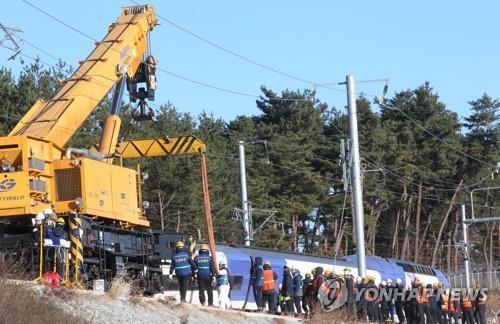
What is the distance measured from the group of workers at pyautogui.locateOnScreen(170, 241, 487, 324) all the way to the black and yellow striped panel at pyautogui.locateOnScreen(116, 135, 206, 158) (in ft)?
12.4

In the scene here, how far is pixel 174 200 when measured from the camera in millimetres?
63500

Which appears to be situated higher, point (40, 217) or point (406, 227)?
point (40, 217)

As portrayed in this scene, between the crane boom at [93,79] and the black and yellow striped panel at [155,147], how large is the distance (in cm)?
282

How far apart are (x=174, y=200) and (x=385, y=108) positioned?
86.3ft

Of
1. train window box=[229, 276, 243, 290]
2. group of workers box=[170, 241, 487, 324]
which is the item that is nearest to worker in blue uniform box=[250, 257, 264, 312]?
group of workers box=[170, 241, 487, 324]

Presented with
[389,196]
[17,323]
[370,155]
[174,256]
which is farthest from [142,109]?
[389,196]

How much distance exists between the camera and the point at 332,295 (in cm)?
2950

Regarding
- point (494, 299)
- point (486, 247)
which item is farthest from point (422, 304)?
point (486, 247)

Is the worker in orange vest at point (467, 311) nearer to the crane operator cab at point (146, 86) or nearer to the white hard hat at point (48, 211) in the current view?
the crane operator cab at point (146, 86)

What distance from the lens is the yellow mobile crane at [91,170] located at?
2333 centimetres

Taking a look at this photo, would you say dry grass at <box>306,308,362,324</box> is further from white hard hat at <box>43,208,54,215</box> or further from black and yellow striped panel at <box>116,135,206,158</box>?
white hard hat at <box>43,208,54,215</box>

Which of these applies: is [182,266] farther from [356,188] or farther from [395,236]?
[395,236]

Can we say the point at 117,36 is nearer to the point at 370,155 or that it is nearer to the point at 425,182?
the point at 370,155

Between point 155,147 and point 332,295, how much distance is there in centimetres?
702
